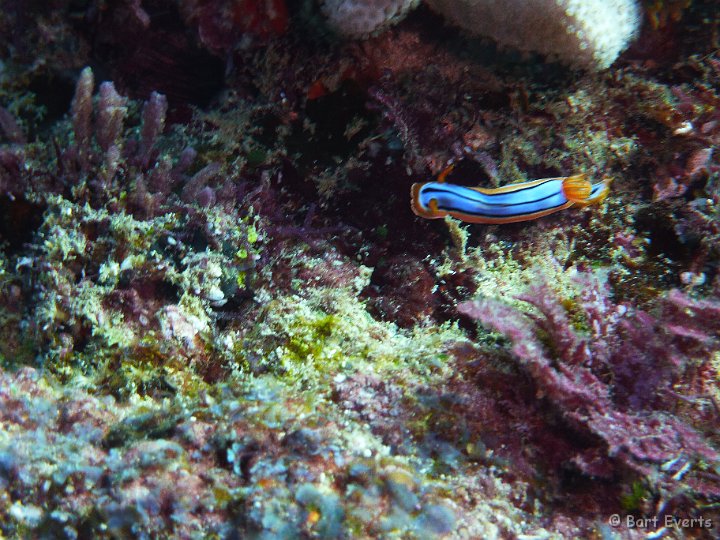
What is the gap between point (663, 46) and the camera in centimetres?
319

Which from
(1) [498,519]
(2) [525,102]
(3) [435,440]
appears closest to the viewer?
(1) [498,519]

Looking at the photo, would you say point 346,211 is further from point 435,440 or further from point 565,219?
point 435,440

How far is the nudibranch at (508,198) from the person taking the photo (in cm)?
283

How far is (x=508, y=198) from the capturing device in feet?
9.30

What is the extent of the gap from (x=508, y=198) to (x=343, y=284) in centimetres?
114

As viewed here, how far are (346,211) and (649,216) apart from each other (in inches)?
81.2

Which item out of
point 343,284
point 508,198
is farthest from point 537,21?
point 343,284

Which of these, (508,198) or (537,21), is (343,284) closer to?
(508,198)

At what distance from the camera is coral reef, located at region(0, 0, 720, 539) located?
6.31 feet

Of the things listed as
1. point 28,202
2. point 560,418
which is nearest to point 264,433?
point 560,418

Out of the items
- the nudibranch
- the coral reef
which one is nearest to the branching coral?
the coral reef

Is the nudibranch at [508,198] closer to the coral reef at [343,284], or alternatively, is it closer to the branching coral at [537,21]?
the coral reef at [343,284]

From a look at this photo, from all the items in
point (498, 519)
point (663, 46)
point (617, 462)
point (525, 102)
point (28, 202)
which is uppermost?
point (663, 46)

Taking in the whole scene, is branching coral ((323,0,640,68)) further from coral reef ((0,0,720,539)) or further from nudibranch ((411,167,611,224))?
nudibranch ((411,167,611,224))
